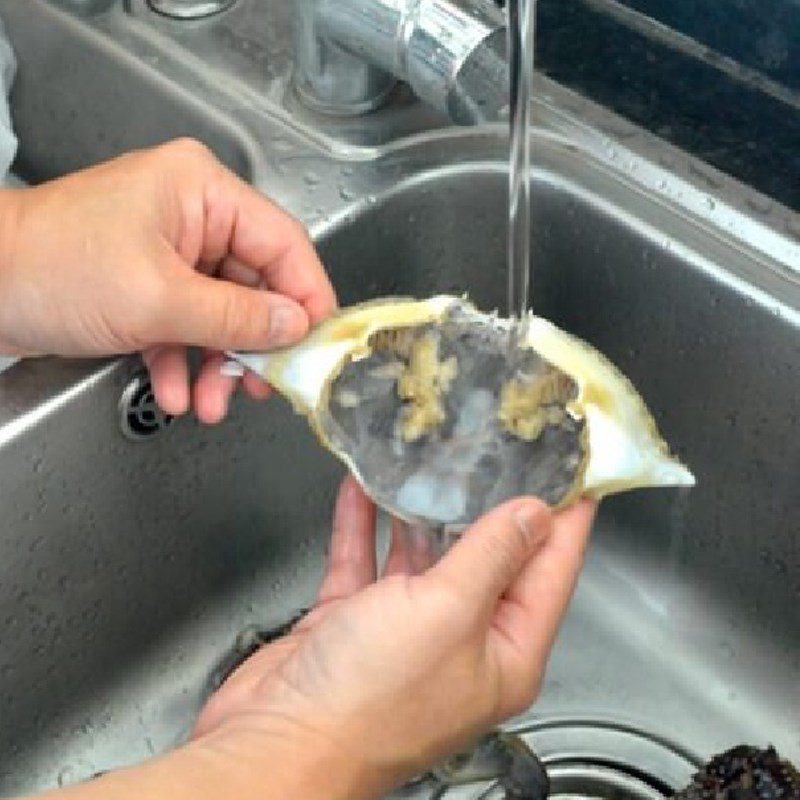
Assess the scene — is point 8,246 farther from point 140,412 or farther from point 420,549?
point 420,549

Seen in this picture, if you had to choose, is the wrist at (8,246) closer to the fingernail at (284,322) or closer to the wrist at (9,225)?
the wrist at (9,225)

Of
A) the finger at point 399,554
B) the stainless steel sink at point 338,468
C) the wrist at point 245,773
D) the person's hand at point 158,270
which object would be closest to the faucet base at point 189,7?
the stainless steel sink at point 338,468

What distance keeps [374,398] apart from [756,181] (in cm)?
22

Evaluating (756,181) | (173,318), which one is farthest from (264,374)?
(756,181)

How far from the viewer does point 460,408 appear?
0.59 m

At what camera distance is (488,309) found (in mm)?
729

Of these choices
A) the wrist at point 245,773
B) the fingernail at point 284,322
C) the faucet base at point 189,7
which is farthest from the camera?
the faucet base at point 189,7

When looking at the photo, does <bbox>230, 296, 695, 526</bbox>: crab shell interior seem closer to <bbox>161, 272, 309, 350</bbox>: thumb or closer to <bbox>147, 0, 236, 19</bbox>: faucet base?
<bbox>161, 272, 309, 350</bbox>: thumb

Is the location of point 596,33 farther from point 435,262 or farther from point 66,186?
point 66,186

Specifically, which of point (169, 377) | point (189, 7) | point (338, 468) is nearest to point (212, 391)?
point (169, 377)

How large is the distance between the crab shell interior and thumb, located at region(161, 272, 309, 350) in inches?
0.5

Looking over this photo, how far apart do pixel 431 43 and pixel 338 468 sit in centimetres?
22

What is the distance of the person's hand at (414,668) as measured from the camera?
1.60 ft

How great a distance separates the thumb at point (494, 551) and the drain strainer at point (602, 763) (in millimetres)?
191
